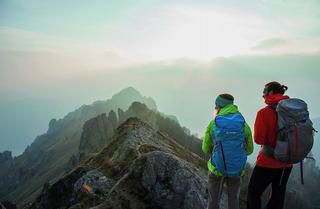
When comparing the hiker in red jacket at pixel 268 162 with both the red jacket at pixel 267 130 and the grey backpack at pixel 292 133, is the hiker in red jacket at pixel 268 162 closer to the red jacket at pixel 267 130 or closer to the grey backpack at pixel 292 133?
the red jacket at pixel 267 130

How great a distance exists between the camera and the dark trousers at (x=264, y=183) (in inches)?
433

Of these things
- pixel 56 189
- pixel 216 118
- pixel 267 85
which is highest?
pixel 267 85

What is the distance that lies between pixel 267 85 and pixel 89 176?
10.4m

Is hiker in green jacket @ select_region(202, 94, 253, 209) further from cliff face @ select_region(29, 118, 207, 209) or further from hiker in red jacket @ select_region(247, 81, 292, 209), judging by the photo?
cliff face @ select_region(29, 118, 207, 209)

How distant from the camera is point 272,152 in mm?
10633

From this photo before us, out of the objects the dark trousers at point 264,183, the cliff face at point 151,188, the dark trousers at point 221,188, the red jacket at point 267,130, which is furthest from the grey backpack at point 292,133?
the cliff face at point 151,188

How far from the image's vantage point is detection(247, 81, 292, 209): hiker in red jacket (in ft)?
34.9

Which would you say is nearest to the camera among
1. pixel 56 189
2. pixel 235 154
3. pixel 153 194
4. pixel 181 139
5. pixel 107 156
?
pixel 235 154

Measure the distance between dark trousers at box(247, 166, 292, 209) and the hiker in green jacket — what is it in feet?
1.61

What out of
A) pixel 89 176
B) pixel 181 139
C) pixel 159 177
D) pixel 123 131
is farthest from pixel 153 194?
pixel 181 139

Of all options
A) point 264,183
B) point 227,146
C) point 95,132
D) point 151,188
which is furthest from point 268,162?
point 95,132

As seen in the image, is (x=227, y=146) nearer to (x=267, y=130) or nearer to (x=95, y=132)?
(x=267, y=130)

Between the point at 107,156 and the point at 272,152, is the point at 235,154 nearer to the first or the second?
the point at 272,152

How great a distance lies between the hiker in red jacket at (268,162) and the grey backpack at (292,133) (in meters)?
0.25
